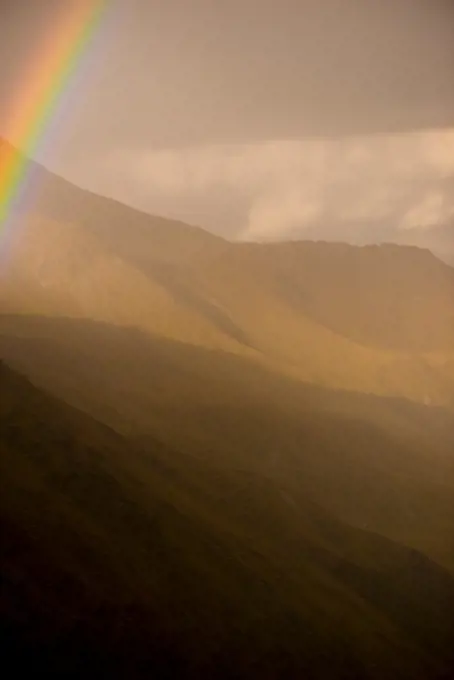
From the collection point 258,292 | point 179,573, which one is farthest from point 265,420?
point 179,573

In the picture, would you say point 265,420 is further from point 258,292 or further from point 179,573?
point 179,573

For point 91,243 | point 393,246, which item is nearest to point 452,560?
point 393,246

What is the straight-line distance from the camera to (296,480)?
727 cm

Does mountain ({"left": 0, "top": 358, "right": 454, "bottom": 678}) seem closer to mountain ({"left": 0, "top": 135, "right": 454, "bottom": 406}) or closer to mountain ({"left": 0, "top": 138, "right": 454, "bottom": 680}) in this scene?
mountain ({"left": 0, "top": 138, "right": 454, "bottom": 680})

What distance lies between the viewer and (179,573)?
6.25 meters

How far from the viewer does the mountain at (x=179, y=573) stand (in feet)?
18.5

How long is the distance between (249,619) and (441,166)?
645 centimetres

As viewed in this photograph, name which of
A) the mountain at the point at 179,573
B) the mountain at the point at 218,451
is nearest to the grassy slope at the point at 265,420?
the mountain at the point at 218,451

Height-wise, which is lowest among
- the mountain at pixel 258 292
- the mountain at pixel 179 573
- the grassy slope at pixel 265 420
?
the mountain at pixel 179 573

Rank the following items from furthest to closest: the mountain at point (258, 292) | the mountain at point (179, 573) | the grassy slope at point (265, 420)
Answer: the mountain at point (258, 292) → the grassy slope at point (265, 420) → the mountain at point (179, 573)

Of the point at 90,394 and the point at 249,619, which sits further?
the point at 90,394

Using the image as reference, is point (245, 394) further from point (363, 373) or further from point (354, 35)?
point (354, 35)

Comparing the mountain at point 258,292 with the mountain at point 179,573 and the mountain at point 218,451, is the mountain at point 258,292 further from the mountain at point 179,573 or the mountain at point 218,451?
the mountain at point 179,573

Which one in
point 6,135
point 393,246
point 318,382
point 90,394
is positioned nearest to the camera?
point 90,394
